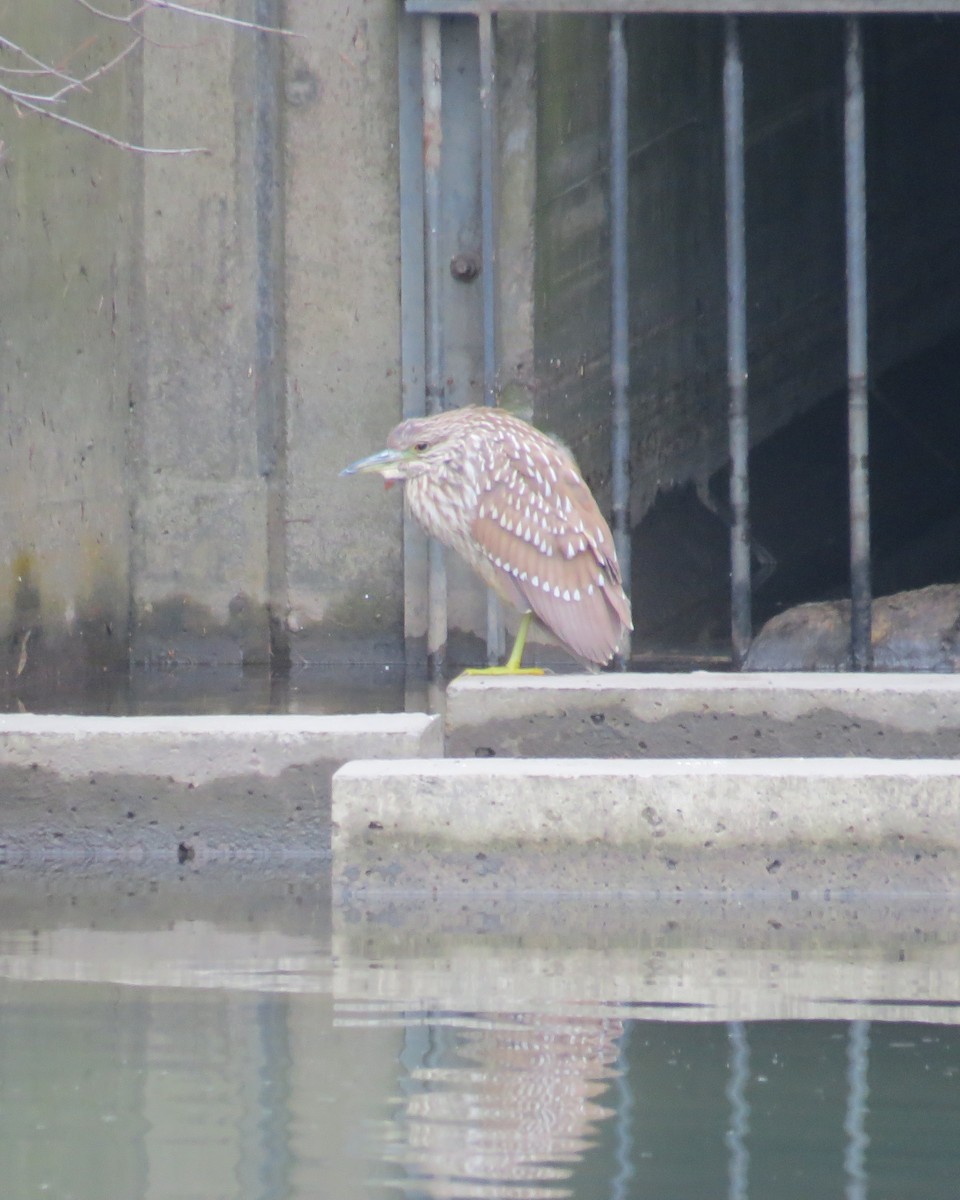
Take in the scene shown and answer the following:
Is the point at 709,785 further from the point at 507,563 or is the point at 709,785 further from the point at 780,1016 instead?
the point at 507,563

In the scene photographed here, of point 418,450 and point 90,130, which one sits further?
point 418,450

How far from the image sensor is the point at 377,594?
27.1 feet

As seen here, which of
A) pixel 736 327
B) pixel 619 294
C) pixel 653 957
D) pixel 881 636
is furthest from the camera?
pixel 881 636

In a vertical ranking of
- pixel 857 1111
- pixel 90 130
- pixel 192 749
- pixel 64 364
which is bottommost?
pixel 857 1111

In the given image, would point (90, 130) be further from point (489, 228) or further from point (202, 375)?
point (202, 375)

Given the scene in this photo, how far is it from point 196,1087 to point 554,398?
5.90 meters

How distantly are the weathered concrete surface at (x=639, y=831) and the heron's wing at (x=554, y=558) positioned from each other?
4.76ft

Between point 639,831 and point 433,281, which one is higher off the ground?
point 433,281

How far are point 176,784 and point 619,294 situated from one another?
3612 mm

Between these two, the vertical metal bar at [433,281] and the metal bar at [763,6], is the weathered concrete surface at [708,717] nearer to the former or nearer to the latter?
the vertical metal bar at [433,281]

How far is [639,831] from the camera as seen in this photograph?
379 cm

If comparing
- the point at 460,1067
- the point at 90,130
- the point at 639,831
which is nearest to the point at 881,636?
the point at 90,130

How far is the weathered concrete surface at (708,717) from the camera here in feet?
15.2

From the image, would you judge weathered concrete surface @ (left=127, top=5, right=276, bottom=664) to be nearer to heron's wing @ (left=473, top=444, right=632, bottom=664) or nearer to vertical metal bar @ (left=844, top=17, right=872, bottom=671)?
vertical metal bar @ (left=844, top=17, right=872, bottom=671)
